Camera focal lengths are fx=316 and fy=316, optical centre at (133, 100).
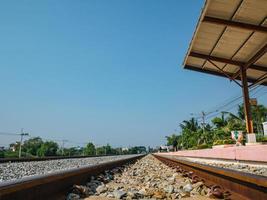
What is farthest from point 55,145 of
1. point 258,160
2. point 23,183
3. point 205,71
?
point 23,183

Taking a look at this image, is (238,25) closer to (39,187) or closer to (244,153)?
(244,153)

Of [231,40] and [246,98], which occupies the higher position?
[231,40]

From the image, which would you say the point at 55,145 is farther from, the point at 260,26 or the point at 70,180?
the point at 70,180

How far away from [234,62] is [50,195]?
17799 millimetres

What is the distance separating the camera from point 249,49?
17.3 metres

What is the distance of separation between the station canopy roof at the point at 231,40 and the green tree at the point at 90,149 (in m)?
68.3

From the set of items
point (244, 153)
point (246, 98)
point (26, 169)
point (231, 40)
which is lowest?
point (26, 169)

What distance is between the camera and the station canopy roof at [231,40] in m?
13.8

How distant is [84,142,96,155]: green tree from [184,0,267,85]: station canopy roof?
68.3 metres

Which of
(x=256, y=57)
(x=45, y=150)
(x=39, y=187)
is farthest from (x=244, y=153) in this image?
(x=45, y=150)

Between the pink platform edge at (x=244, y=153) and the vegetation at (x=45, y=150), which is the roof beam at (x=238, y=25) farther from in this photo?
the vegetation at (x=45, y=150)

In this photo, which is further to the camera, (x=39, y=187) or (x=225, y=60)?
(x=225, y=60)

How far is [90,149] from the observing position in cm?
8844

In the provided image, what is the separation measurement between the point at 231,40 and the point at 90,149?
7568cm
